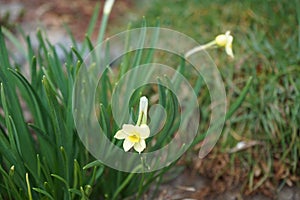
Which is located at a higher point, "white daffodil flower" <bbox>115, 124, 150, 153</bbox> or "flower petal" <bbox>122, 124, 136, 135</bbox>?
"flower petal" <bbox>122, 124, 136, 135</bbox>

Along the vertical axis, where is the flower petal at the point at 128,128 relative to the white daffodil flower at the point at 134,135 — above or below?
above

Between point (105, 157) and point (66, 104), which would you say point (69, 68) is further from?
point (105, 157)

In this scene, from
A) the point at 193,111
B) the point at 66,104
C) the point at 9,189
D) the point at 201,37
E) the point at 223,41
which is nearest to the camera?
the point at 9,189

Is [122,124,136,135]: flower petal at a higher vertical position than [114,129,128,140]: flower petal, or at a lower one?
higher

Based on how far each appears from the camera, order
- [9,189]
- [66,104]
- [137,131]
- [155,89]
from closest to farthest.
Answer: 1. [137,131]
2. [9,189]
3. [66,104]
4. [155,89]

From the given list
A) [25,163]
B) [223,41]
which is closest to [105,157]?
[25,163]
